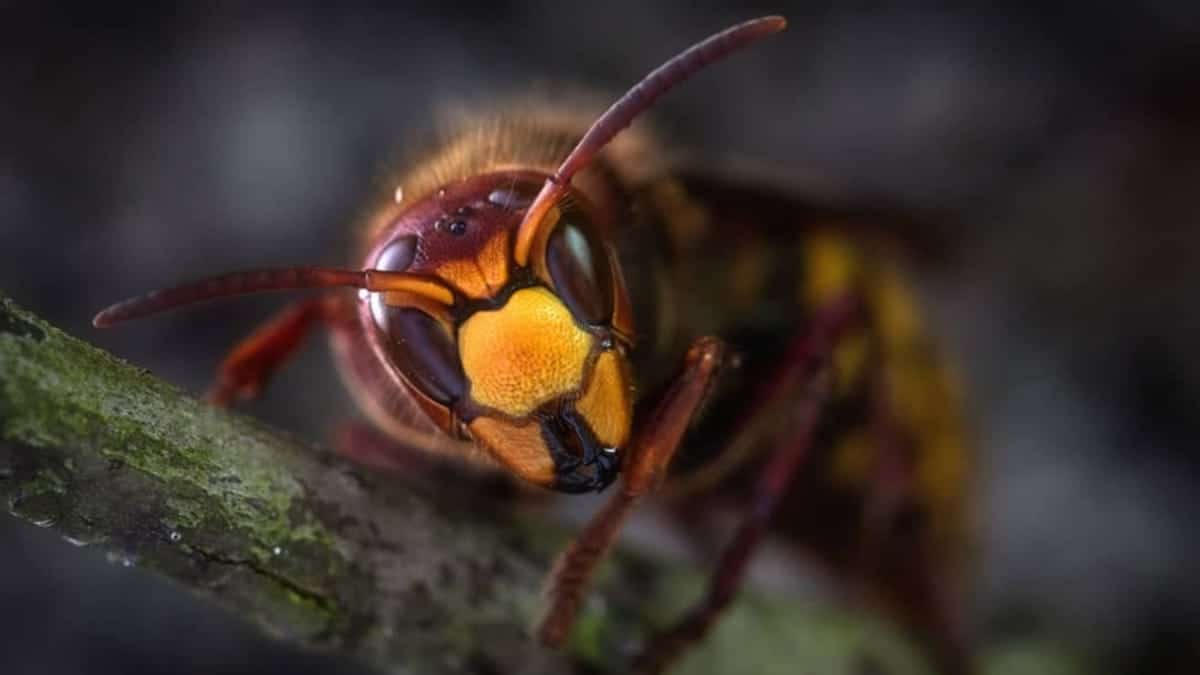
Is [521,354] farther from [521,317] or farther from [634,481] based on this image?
[634,481]

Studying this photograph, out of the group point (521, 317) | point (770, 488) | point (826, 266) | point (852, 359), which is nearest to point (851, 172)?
point (826, 266)

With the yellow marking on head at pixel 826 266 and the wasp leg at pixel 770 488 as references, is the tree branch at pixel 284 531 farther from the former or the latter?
the yellow marking on head at pixel 826 266

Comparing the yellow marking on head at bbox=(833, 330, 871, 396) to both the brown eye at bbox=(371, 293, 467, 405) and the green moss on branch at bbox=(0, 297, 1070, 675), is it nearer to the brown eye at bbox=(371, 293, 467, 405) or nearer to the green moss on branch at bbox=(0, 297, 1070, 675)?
the green moss on branch at bbox=(0, 297, 1070, 675)

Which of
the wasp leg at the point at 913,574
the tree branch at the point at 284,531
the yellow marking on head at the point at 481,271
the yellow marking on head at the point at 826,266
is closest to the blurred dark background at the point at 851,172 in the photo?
the wasp leg at the point at 913,574

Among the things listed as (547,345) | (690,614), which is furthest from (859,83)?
(547,345)

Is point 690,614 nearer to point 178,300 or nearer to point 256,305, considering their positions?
point 178,300

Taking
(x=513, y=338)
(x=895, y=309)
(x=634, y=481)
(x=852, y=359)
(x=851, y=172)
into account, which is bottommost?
(x=634, y=481)
